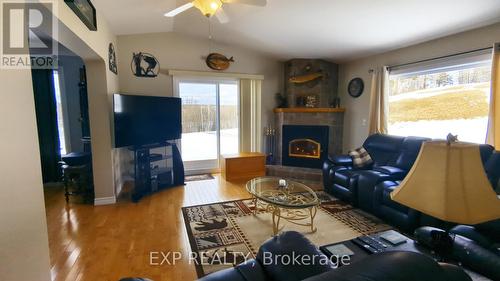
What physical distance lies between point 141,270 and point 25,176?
3.93ft

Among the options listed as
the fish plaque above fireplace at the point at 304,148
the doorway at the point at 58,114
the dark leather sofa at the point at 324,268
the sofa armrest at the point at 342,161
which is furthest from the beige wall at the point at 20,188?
the fish plaque above fireplace at the point at 304,148

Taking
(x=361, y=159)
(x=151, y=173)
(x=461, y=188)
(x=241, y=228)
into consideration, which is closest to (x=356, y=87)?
(x=361, y=159)

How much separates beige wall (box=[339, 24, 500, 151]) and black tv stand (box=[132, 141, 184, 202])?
3473mm

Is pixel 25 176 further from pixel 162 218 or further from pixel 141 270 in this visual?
pixel 162 218

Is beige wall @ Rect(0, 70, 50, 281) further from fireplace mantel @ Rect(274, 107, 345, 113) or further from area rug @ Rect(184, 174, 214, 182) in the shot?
fireplace mantel @ Rect(274, 107, 345, 113)

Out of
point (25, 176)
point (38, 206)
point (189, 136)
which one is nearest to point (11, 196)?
point (25, 176)

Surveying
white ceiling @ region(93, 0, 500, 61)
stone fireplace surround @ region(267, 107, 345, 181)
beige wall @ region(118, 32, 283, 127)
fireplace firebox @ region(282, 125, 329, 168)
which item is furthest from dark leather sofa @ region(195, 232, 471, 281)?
beige wall @ region(118, 32, 283, 127)

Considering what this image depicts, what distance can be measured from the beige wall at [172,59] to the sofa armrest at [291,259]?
4.04m

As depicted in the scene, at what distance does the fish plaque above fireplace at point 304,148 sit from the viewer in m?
5.17

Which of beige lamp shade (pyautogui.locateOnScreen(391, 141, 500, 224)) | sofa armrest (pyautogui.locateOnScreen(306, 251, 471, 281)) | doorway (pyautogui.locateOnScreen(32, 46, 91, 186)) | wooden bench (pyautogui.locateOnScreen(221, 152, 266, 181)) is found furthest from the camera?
wooden bench (pyautogui.locateOnScreen(221, 152, 266, 181))

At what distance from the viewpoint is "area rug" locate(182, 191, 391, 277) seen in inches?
90.1

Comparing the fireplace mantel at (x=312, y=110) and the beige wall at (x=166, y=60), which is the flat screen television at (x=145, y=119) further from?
the fireplace mantel at (x=312, y=110)

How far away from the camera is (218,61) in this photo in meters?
4.86

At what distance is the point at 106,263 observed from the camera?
2.16m
